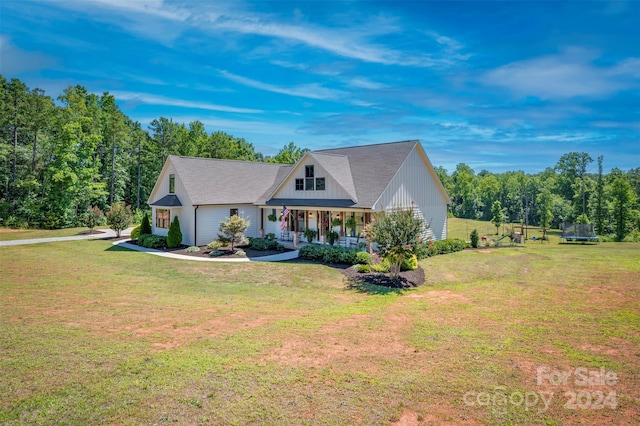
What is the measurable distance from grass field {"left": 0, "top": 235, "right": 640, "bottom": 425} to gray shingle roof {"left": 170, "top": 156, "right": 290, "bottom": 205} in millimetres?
13831

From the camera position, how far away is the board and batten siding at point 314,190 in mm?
23922

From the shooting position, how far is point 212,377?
6336 millimetres

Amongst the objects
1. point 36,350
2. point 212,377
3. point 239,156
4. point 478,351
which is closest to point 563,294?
point 478,351

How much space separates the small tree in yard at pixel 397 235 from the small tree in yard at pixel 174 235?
16.2 m

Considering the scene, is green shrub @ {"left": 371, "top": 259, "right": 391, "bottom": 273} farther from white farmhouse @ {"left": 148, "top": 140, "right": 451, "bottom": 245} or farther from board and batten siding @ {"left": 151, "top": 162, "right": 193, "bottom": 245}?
board and batten siding @ {"left": 151, "top": 162, "right": 193, "bottom": 245}

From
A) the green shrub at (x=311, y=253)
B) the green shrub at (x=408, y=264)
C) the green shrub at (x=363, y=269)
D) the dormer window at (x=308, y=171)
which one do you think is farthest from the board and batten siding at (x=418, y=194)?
the dormer window at (x=308, y=171)

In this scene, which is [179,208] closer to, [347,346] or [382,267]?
[382,267]

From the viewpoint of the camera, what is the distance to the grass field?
17.7ft

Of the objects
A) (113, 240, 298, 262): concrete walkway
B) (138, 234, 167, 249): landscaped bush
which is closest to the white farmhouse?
(138, 234, 167, 249): landscaped bush

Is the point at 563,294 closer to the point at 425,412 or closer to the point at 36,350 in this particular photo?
the point at 425,412

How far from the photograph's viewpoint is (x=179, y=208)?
92.0 feet

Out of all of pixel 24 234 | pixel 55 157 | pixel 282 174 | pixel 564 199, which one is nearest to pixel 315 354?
pixel 282 174

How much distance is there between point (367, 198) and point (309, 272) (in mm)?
6837

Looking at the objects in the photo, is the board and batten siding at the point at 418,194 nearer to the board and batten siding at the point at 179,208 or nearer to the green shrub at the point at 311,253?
the green shrub at the point at 311,253
